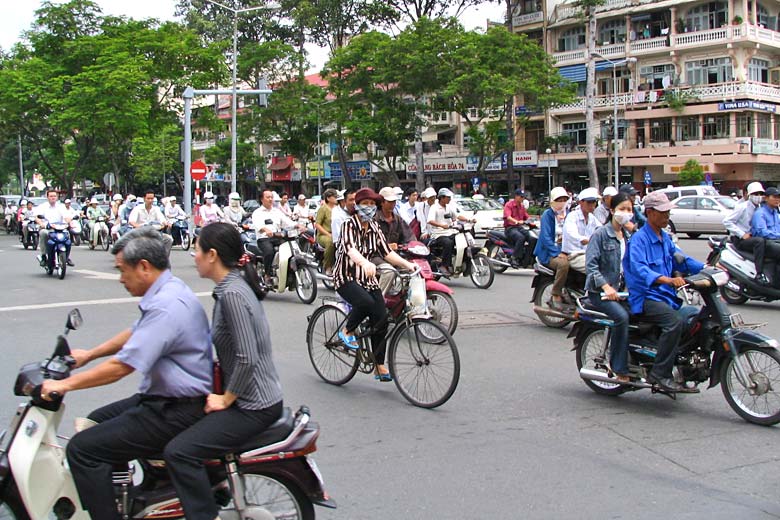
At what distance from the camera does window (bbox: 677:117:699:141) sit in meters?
44.0

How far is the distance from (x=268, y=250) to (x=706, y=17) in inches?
1508

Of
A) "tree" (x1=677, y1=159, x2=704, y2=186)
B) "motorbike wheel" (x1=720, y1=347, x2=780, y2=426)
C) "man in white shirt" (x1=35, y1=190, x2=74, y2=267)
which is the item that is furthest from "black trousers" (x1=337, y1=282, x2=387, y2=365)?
"tree" (x1=677, y1=159, x2=704, y2=186)

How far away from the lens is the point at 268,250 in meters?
13.0

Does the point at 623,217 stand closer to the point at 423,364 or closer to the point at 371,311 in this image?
the point at 423,364

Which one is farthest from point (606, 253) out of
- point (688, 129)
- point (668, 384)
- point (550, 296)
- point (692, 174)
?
point (688, 129)

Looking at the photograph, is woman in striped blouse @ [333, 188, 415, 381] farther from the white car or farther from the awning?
the awning

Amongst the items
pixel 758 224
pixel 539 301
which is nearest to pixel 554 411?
pixel 539 301

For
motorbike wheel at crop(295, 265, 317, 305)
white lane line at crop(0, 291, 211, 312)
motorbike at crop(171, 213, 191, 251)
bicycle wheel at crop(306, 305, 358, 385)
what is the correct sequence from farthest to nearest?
motorbike at crop(171, 213, 191, 251) < motorbike wheel at crop(295, 265, 317, 305) < white lane line at crop(0, 291, 211, 312) < bicycle wheel at crop(306, 305, 358, 385)

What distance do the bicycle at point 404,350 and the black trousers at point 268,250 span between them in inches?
232

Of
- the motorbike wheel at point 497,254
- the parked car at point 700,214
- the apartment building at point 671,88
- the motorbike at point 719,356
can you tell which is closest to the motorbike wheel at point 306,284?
the motorbike wheel at point 497,254

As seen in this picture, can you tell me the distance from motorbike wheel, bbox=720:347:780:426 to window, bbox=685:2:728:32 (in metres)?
42.4

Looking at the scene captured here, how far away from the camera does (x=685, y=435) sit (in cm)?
539

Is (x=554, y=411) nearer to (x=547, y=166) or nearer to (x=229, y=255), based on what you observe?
(x=229, y=255)

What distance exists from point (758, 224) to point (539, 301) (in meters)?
3.46
